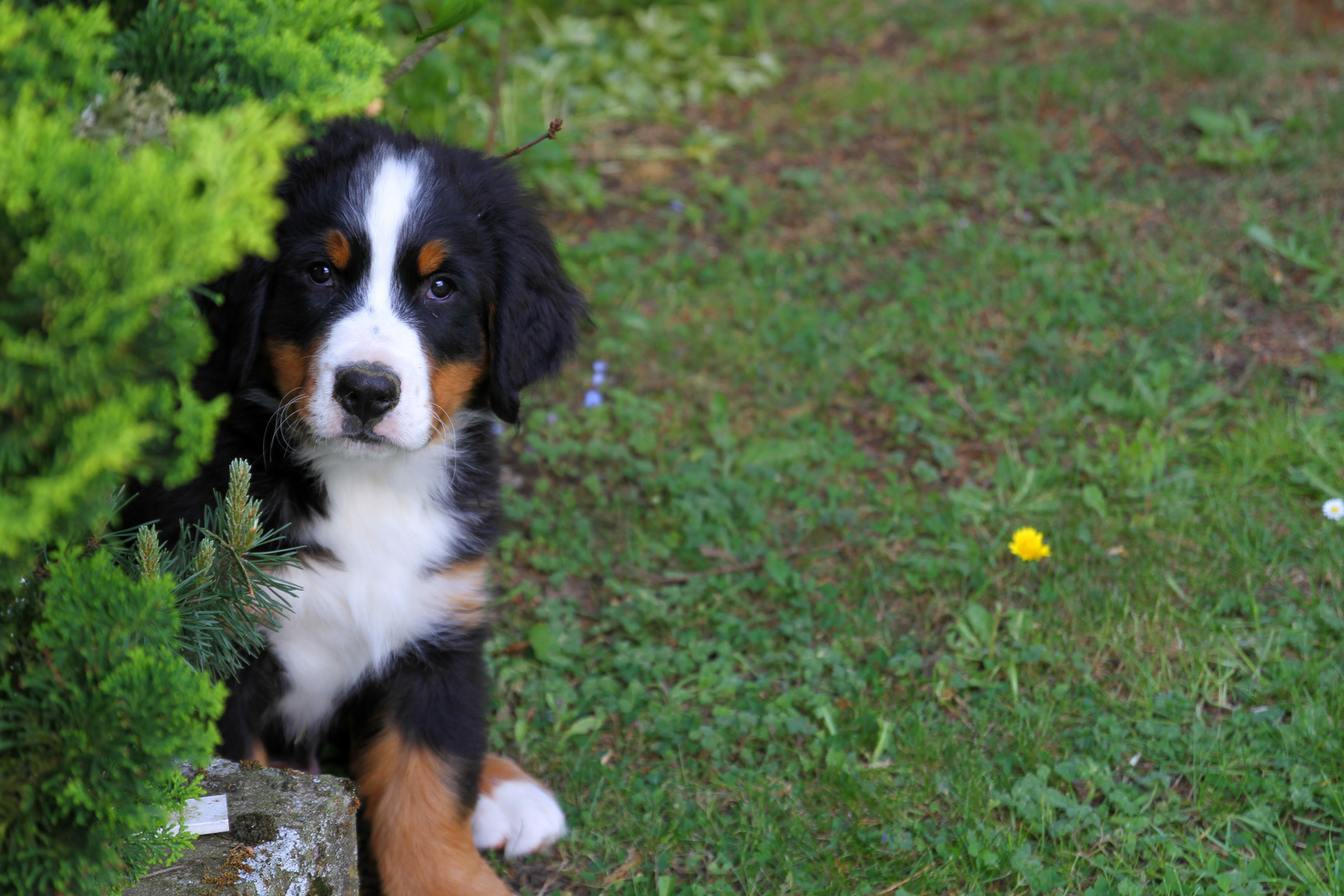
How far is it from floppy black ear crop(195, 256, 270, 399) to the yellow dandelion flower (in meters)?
1.59

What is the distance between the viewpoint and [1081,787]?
84.0 inches

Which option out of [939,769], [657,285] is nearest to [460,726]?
[939,769]

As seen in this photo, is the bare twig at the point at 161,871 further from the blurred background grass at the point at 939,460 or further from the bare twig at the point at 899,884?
the bare twig at the point at 899,884

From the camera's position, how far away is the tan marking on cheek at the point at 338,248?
192 cm

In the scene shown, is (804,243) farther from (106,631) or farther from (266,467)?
(106,631)

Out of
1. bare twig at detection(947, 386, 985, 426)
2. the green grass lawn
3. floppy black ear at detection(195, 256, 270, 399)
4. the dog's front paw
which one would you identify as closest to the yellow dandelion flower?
the green grass lawn

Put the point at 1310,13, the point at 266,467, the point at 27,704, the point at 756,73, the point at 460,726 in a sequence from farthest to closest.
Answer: the point at 756,73 → the point at 1310,13 → the point at 460,726 → the point at 266,467 → the point at 27,704

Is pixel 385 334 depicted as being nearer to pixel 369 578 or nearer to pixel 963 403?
pixel 369 578

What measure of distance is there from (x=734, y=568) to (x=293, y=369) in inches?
48.3

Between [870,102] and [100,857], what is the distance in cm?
410

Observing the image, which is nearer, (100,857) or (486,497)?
(100,857)

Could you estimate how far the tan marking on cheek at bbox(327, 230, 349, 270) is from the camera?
6.29 ft

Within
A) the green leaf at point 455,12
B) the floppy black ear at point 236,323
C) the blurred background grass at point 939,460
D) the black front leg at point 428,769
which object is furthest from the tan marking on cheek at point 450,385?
the blurred background grass at point 939,460

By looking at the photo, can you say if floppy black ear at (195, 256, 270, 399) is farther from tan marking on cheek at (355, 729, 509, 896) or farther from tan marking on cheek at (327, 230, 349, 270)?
tan marking on cheek at (355, 729, 509, 896)
